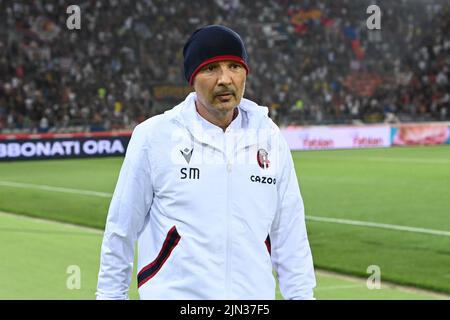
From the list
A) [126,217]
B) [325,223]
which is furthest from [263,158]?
[325,223]

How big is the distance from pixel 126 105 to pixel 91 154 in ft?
26.9

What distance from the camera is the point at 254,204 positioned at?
12.5ft

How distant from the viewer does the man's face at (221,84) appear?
12.4ft

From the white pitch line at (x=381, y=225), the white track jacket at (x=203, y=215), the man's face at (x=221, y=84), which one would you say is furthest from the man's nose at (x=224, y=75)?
the white pitch line at (x=381, y=225)

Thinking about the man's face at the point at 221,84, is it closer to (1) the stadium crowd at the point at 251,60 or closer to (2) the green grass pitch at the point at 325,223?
(2) the green grass pitch at the point at 325,223

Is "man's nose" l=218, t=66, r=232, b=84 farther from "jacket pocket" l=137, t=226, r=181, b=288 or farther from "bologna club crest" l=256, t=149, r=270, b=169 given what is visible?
"jacket pocket" l=137, t=226, r=181, b=288

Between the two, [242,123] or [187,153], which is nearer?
[187,153]

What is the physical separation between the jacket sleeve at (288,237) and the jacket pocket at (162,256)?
455 mm

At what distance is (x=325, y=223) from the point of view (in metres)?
15.8

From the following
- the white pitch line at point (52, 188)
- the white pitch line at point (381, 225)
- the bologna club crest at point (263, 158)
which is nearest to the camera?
the bologna club crest at point (263, 158)

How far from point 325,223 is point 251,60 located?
93.2 ft

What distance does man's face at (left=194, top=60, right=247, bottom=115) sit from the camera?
3775 millimetres

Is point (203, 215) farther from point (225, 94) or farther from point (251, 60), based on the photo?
point (251, 60)
